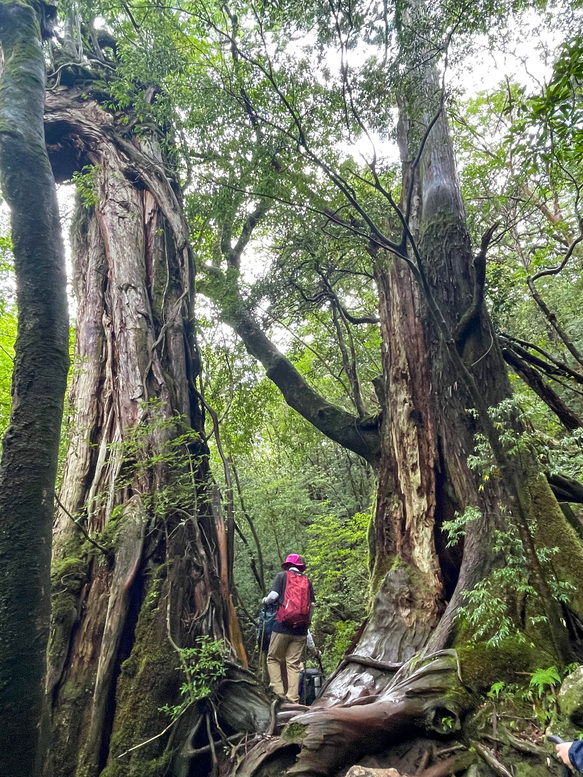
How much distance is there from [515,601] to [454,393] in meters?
2.16

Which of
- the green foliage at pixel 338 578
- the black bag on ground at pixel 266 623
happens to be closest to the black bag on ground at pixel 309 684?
the black bag on ground at pixel 266 623

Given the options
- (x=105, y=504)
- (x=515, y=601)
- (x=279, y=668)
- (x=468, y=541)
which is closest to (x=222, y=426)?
(x=105, y=504)

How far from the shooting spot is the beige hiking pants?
5199 mm

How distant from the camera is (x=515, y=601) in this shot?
134 inches

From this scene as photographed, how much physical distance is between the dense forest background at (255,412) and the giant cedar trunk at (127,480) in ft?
0.08

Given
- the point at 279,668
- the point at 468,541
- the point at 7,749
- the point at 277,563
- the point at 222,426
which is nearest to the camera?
the point at 7,749

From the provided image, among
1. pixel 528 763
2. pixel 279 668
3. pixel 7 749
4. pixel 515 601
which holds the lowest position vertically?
pixel 279 668

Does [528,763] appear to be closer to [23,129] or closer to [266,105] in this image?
[23,129]

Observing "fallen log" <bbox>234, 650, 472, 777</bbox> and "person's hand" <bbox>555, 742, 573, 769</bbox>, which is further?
"fallen log" <bbox>234, 650, 472, 777</bbox>

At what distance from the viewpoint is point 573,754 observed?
5.74 feet

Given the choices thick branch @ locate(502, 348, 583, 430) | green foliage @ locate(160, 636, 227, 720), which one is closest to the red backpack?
green foliage @ locate(160, 636, 227, 720)

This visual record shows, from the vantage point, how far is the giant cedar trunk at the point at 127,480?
11.5ft

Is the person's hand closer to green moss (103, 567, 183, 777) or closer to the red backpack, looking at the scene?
green moss (103, 567, 183, 777)

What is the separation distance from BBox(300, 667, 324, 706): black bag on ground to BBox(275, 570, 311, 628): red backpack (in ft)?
2.48
